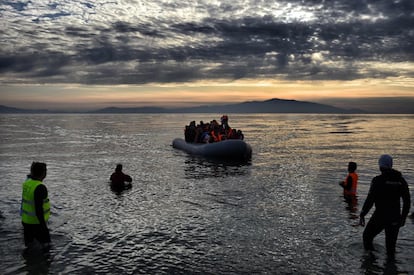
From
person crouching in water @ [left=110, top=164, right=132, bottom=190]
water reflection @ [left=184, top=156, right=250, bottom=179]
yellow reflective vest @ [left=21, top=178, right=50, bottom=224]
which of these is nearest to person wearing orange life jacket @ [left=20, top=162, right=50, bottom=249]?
yellow reflective vest @ [left=21, top=178, right=50, bottom=224]

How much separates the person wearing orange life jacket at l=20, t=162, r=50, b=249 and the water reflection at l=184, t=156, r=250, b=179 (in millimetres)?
11018

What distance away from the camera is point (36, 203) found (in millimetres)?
6520

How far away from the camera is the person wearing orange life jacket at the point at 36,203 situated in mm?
6531

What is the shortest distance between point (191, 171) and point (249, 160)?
5762 millimetres

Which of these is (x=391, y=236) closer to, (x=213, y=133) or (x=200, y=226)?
(x=200, y=226)

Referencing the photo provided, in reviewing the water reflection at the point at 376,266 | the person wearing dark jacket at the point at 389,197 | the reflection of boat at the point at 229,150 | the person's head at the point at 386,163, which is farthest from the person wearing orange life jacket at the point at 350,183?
the reflection of boat at the point at 229,150

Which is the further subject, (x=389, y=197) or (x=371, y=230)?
(x=371, y=230)

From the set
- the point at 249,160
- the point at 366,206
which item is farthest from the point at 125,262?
the point at 249,160

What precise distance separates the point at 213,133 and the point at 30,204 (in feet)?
62.8

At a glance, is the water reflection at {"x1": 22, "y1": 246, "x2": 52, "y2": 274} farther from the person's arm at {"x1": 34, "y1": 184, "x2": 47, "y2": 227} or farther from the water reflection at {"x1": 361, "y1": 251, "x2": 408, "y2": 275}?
the water reflection at {"x1": 361, "y1": 251, "x2": 408, "y2": 275}

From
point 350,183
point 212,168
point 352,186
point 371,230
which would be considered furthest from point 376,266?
point 212,168

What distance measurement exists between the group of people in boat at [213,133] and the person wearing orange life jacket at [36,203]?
1864 cm

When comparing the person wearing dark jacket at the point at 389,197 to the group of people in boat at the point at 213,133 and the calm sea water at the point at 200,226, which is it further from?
the group of people in boat at the point at 213,133

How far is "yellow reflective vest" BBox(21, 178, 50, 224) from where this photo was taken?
21.7 ft
